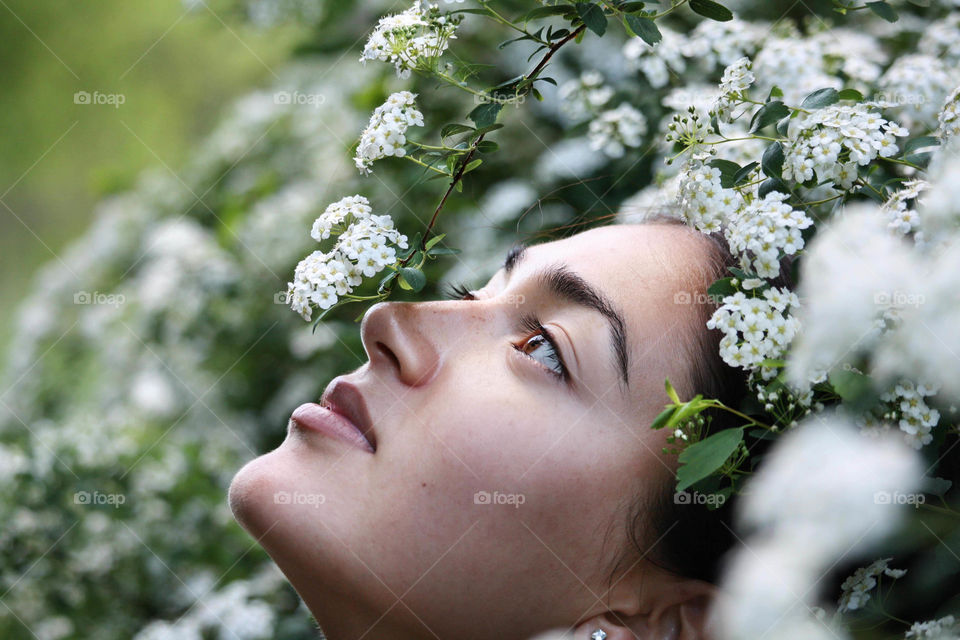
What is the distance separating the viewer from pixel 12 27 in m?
5.00

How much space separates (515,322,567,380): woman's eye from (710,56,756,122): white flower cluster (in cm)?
32

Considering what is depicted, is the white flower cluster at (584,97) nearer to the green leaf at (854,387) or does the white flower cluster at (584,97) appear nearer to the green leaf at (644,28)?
the green leaf at (644,28)

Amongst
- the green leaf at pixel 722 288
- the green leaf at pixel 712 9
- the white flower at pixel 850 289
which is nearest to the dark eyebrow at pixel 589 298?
the green leaf at pixel 722 288

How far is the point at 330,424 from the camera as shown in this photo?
95cm

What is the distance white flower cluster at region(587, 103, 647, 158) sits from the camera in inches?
55.7

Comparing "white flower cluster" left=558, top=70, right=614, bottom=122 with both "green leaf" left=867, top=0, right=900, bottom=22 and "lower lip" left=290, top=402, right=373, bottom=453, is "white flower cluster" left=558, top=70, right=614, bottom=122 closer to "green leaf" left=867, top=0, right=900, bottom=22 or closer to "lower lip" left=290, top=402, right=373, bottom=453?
"green leaf" left=867, top=0, right=900, bottom=22

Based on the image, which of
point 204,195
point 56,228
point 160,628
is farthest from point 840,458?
point 56,228

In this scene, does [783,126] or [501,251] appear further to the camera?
[501,251]

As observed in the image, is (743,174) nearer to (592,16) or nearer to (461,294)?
(592,16)

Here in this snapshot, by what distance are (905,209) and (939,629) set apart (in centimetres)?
39

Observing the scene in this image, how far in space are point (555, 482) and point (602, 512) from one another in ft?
0.23

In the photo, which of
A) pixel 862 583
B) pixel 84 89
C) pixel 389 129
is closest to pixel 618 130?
pixel 389 129

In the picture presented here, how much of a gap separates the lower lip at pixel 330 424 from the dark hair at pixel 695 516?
0.31 m

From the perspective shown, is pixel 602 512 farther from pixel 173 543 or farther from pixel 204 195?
pixel 204 195
